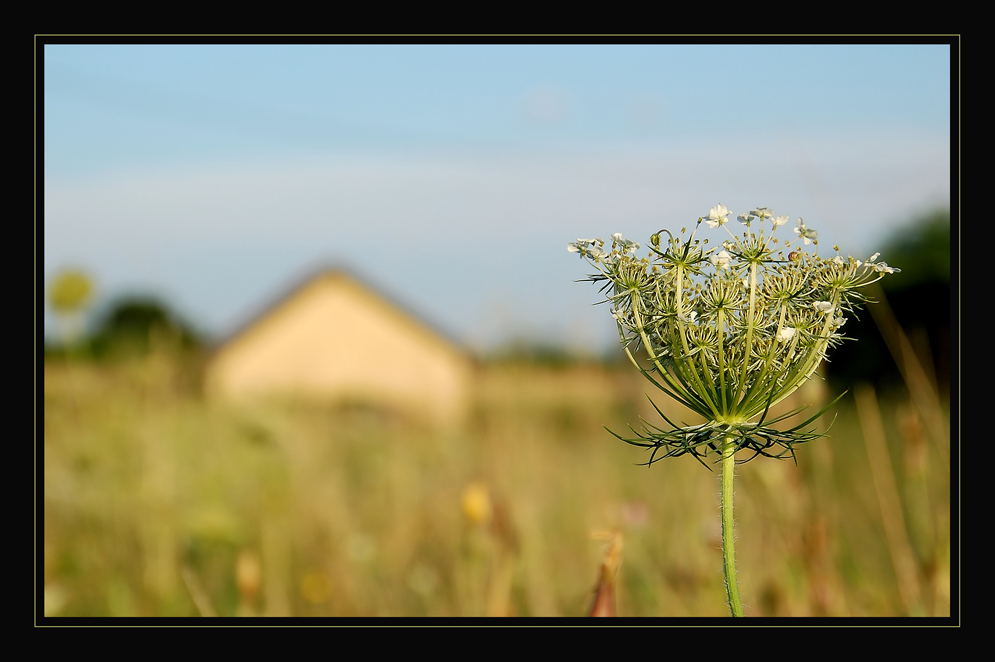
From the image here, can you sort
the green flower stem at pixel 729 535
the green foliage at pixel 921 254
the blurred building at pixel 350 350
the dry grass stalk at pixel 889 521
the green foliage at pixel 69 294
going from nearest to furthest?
the green flower stem at pixel 729 535 < the dry grass stalk at pixel 889 521 < the green foliage at pixel 69 294 < the green foliage at pixel 921 254 < the blurred building at pixel 350 350

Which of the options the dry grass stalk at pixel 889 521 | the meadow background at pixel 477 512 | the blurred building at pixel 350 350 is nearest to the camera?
the dry grass stalk at pixel 889 521

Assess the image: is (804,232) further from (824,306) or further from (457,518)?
(457,518)

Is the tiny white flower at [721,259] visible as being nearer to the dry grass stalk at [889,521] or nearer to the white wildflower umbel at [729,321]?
the white wildflower umbel at [729,321]

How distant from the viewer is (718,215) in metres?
0.80

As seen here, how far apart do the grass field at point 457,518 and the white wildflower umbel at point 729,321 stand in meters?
1.02

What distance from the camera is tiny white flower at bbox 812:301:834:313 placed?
2.71 ft

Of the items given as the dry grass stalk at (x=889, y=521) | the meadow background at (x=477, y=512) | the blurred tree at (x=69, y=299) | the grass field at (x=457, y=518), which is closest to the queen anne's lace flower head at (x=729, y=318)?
the meadow background at (x=477, y=512)

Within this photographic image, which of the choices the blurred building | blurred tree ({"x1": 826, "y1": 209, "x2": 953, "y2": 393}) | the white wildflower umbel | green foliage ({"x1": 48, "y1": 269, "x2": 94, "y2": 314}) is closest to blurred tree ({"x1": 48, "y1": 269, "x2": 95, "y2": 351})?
green foliage ({"x1": 48, "y1": 269, "x2": 94, "y2": 314})

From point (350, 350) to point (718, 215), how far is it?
513 inches

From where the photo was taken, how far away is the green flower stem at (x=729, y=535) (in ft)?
2.40

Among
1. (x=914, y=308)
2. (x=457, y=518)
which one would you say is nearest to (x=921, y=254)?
(x=914, y=308)

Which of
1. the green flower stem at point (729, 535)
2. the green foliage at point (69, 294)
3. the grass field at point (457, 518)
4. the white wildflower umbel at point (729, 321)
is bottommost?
the grass field at point (457, 518)
